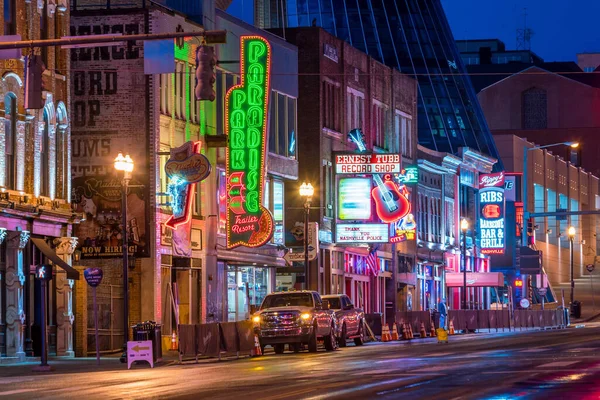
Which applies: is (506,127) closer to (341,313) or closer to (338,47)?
(338,47)

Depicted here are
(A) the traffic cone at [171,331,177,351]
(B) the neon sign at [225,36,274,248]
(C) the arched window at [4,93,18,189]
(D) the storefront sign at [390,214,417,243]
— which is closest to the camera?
(C) the arched window at [4,93,18,189]

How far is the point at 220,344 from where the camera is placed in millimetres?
42688

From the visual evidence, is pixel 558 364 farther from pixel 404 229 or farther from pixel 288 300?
pixel 404 229

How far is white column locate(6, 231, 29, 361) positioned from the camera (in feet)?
129

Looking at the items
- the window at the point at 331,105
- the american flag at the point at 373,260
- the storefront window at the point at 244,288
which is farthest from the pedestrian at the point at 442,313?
the storefront window at the point at 244,288

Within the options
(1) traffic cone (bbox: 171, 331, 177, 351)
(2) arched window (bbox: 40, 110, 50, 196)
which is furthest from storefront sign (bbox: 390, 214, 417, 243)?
(2) arched window (bbox: 40, 110, 50, 196)

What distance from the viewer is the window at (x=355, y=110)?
220 feet

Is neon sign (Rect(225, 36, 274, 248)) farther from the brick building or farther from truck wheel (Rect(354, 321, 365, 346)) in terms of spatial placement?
the brick building

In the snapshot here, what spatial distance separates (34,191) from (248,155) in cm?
1101

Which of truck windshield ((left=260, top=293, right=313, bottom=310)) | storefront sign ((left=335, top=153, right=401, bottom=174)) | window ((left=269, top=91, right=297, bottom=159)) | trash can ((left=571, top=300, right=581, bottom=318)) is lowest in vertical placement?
trash can ((left=571, top=300, right=581, bottom=318))

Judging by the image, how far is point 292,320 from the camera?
41.9 meters

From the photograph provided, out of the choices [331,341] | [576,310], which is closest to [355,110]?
[331,341]

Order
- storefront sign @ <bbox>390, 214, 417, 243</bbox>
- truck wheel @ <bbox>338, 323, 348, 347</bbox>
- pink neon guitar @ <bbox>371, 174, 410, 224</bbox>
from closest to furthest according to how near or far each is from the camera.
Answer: truck wheel @ <bbox>338, 323, 348, 347</bbox> < pink neon guitar @ <bbox>371, 174, 410, 224</bbox> < storefront sign @ <bbox>390, 214, 417, 243</bbox>

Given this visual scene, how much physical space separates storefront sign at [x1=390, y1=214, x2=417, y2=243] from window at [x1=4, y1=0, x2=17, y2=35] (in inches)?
1162
